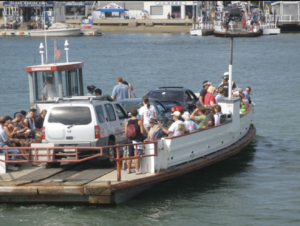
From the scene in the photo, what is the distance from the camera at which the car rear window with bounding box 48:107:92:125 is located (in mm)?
16000

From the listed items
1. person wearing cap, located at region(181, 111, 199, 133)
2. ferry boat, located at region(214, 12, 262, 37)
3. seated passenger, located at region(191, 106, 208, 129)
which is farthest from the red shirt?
ferry boat, located at region(214, 12, 262, 37)

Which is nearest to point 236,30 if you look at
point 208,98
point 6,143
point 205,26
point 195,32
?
point 195,32

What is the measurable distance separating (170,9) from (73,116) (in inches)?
3996

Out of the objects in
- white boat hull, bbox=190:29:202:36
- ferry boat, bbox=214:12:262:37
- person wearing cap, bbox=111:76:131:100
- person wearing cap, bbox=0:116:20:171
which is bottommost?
white boat hull, bbox=190:29:202:36

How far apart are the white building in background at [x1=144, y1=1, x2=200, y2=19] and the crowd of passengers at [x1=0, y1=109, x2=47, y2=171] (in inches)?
3861

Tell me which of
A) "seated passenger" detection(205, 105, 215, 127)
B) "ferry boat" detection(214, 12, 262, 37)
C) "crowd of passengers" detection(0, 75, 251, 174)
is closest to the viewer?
"crowd of passengers" detection(0, 75, 251, 174)

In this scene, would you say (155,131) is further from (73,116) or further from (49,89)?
(49,89)

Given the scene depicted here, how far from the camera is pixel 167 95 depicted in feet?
75.2

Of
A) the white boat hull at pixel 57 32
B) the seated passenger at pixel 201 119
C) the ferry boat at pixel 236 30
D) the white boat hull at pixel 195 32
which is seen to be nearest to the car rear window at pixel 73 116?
the seated passenger at pixel 201 119

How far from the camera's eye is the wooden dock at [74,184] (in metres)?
14.5

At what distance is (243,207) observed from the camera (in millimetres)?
16359

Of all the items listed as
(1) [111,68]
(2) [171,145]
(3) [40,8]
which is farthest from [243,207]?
(3) [40,8]

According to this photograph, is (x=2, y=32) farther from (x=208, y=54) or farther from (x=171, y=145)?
(x=171, y=145)

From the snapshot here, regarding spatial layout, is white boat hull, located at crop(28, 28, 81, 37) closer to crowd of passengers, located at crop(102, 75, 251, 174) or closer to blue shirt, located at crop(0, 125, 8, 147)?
crowd of passengers, located at crop(102, 75, 251, 174)
